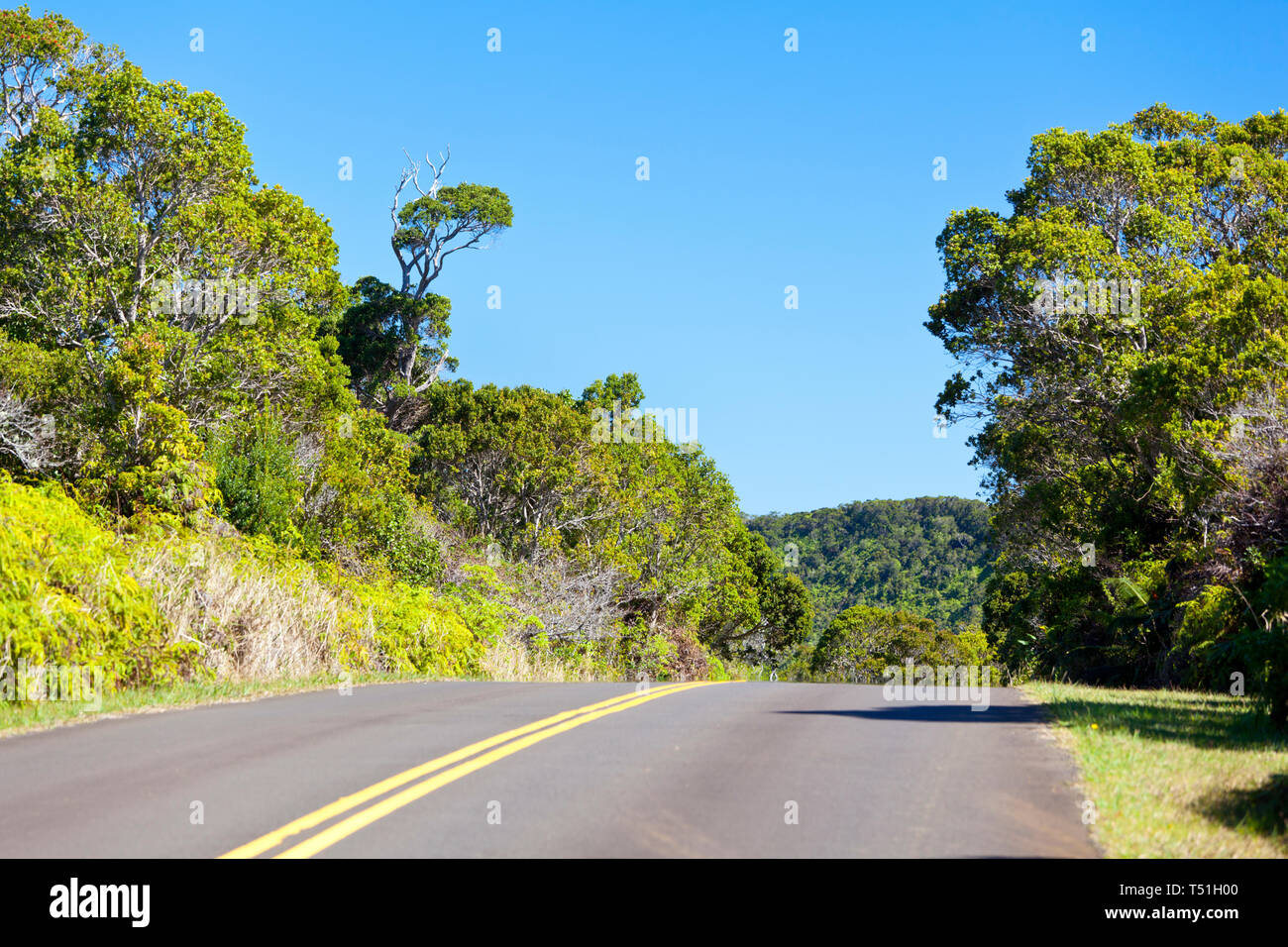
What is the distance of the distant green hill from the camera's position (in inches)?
4451

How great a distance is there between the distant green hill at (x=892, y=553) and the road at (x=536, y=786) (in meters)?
94.6

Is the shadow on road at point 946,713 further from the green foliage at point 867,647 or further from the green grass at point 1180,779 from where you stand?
the green foliage at point 867,647

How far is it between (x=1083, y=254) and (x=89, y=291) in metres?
21.6

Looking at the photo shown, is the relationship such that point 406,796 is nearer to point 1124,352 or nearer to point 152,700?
point 152,700

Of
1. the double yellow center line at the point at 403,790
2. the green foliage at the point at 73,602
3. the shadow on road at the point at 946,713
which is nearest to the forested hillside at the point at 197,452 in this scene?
the green foliage at the point at 73,602

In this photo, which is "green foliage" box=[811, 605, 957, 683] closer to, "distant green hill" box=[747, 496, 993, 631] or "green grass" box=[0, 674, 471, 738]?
"distant green hill" box=[747, 496, 993, 631]

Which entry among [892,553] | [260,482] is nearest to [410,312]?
[260,482]

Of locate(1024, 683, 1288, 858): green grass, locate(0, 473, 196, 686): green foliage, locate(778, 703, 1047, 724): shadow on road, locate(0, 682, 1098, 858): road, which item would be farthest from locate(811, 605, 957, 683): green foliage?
locate(0, 682, 1098, 858): road

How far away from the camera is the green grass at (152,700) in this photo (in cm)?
1127

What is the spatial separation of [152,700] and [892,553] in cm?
11861

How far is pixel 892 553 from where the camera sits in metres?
127
